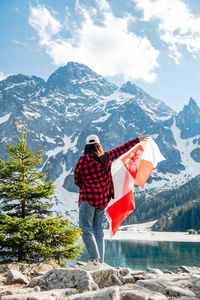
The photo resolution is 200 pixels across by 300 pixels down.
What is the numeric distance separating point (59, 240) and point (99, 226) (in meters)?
2.03

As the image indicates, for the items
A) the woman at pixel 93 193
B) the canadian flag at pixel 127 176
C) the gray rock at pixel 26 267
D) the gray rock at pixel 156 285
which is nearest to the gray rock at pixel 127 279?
the gray rock at pixel 156 285

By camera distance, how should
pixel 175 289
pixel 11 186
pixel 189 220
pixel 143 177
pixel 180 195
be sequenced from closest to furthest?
pixel 175 289 → pixel 11 186 → pixel 143 177 → pixel 189 220 → pixel 180 195

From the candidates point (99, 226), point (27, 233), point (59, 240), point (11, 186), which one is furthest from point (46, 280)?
point (11, 186)

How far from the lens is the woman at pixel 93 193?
565 cm

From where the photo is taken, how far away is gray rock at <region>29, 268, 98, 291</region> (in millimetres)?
4191

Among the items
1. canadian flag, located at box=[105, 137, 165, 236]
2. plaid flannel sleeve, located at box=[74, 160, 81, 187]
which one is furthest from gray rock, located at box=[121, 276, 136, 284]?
canadian flag, located at box=[105, 137, 165, 236]

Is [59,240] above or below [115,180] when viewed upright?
below

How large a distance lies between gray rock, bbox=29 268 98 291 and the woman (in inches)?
41.6

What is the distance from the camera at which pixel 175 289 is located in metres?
3.96

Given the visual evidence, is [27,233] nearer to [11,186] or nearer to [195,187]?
[11,186]

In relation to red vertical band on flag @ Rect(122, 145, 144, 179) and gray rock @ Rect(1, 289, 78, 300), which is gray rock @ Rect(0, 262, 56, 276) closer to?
gray rock @ Rect(1, 289, 78, 300)

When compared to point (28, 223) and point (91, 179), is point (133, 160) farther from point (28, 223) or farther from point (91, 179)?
point (28, 223)

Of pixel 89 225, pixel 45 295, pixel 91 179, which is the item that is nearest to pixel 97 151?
pixel 91 179

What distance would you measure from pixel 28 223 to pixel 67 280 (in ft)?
9.79
